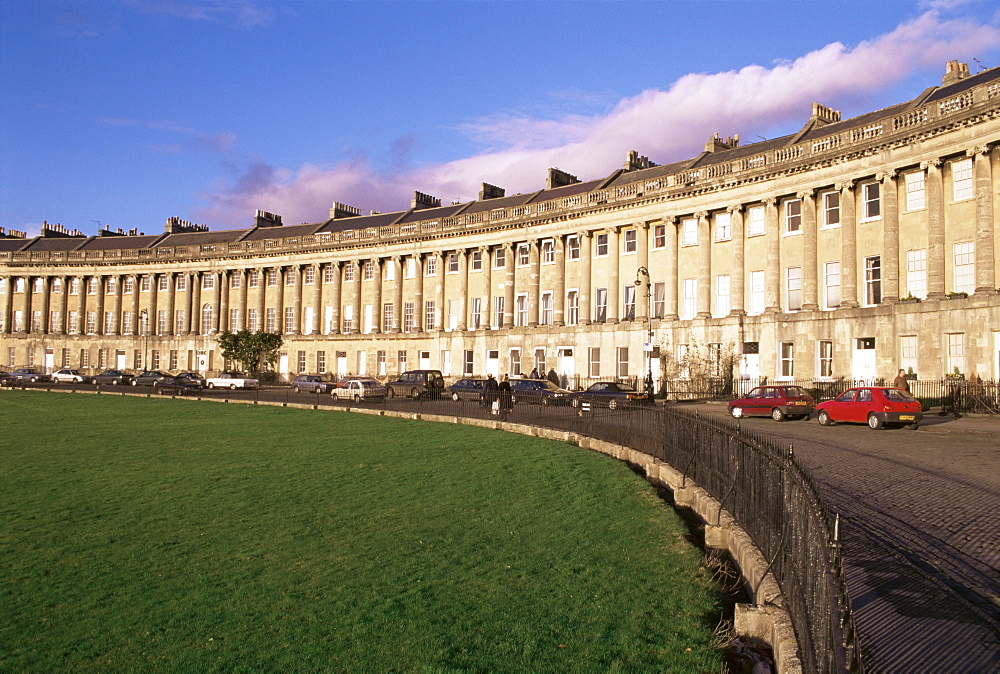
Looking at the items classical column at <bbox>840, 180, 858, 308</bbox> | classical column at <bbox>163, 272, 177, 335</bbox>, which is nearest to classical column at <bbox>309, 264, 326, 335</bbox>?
classical column at <bbox>163, 272, 177, 335</bbox>

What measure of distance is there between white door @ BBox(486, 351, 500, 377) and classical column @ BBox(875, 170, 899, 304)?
2898cm

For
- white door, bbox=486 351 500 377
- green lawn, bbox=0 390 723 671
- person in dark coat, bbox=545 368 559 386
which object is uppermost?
white door, bbox=486 351 500 377

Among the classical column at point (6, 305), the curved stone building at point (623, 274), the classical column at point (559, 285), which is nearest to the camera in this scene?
the curved stone building at point (623, 274)

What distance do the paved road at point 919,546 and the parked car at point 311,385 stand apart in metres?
42.1

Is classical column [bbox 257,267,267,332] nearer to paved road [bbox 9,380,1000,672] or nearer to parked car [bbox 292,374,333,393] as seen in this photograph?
parked car [bbox 292,374,333,393]

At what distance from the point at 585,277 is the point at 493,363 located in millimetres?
10642

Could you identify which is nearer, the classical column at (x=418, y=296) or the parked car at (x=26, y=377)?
the parked car at (x=26, y=377)

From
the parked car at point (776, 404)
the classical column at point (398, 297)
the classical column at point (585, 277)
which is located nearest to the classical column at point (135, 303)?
the classical column at point (398, 297)

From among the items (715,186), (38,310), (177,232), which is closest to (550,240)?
(715,186)

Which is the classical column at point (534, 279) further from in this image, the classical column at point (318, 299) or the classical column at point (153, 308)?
the classical column at point (153, 308)

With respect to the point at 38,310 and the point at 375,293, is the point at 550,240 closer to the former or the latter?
the point at 375,293

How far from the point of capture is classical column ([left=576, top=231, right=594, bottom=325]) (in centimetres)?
5347

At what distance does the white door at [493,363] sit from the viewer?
58656 millimetres

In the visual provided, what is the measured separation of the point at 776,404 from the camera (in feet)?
95.6
